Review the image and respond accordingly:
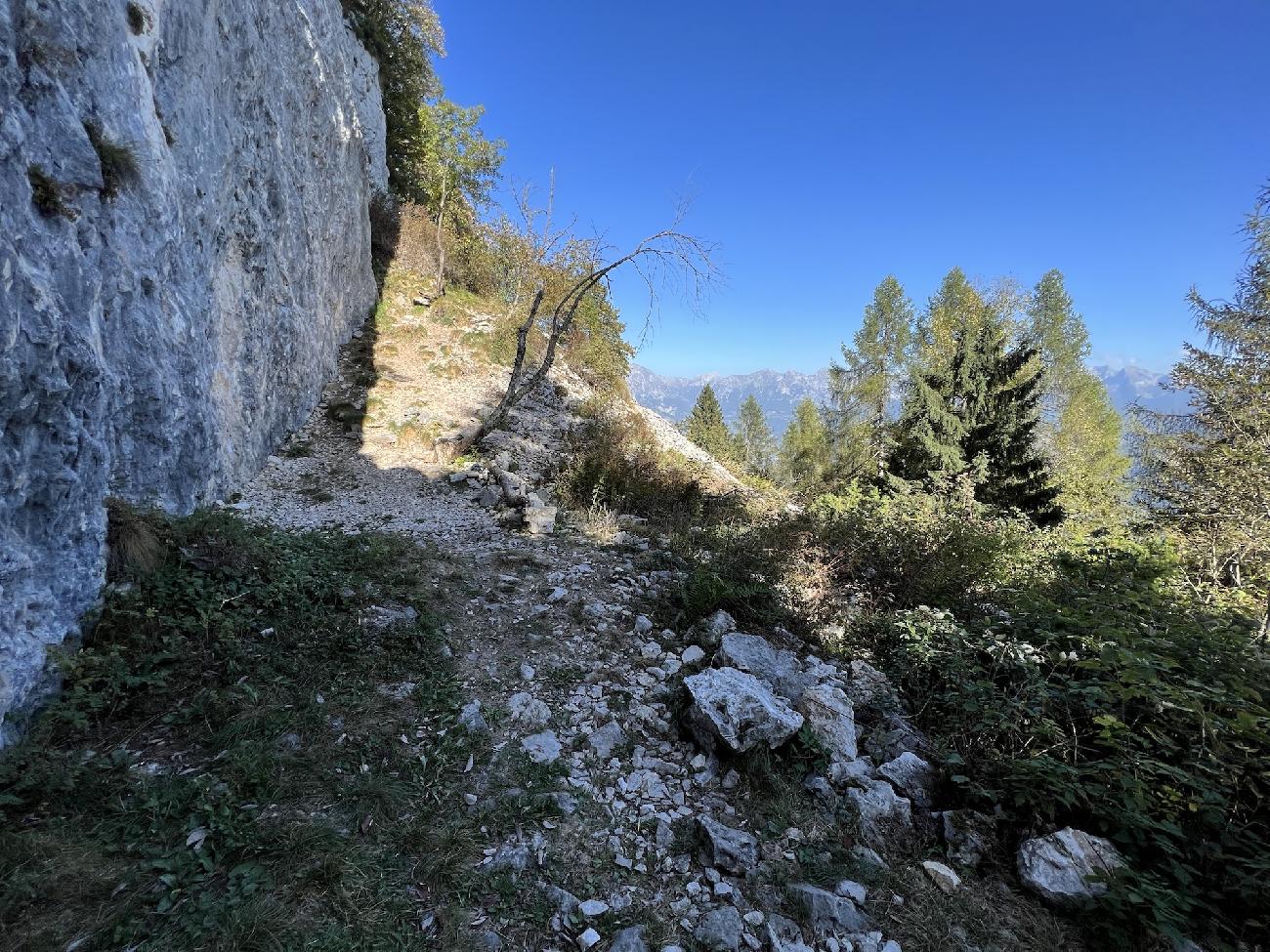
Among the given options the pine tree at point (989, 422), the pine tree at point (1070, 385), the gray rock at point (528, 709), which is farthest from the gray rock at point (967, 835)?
the pine tree at point (1070, 385)

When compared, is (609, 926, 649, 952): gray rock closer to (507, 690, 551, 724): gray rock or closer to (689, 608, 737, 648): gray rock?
(507, 690, 551, 724): gray rock

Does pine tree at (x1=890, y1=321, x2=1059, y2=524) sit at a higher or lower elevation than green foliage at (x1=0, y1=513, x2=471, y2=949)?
higher

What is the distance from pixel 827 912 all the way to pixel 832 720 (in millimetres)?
1342

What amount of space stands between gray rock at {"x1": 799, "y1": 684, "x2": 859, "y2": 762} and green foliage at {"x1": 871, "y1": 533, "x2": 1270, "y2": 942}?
611mm

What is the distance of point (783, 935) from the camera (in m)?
2.53

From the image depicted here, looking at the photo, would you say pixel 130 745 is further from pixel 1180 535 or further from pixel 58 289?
pixel 1180 535

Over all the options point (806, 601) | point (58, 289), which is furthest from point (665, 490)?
point (58, 289)

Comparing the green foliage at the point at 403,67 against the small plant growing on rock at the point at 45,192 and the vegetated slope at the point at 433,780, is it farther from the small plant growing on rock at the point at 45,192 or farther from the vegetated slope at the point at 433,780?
the vegetated slope at the point at 433,780

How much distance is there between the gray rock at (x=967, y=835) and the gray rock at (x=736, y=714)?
38.6 inches

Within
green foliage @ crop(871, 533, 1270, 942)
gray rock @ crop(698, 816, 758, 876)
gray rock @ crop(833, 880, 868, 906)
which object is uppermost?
green foliage @ crop(871, 533, 1270, 942)

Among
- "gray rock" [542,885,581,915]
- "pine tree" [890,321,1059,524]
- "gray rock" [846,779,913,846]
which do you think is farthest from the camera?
"pine tree" [890,321,1059,524]

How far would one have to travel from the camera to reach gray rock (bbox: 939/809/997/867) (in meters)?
2.94

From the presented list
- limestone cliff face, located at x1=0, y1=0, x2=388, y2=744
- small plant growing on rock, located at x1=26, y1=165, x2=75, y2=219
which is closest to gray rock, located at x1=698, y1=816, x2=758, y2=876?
limestone cliff face, located at x1=0, y1=0, x2=388, y2=744

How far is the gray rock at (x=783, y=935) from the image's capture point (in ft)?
8.11
